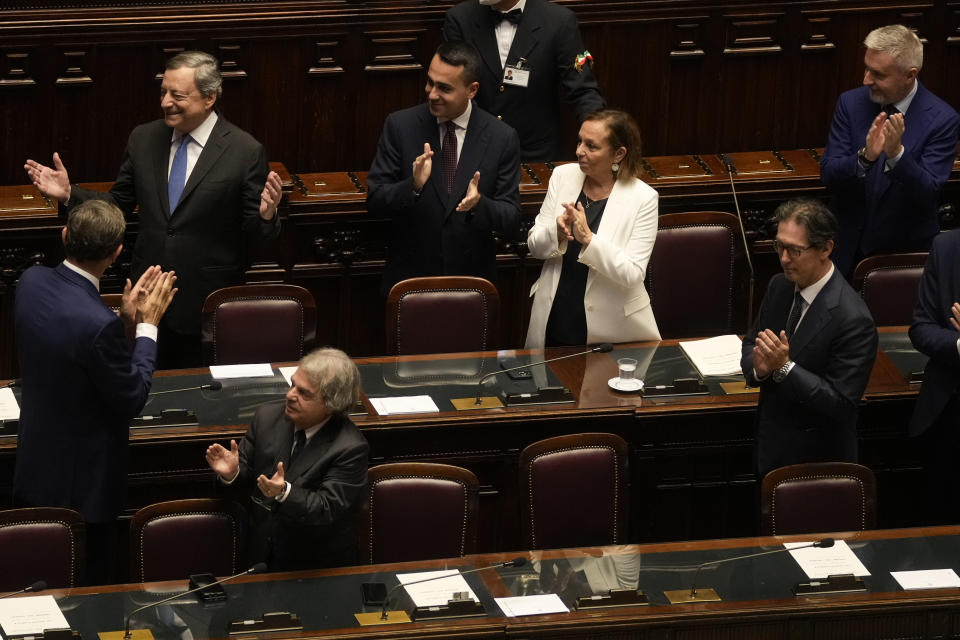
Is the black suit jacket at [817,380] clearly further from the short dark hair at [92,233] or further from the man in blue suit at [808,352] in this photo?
the short dark hair at [92,233]

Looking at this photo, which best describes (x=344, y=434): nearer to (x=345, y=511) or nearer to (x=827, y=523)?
(x=345, y=511)

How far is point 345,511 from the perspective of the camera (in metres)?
5.08

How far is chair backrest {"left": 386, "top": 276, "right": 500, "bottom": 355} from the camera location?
6.36m

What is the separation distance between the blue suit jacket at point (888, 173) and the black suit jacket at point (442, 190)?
1272mm

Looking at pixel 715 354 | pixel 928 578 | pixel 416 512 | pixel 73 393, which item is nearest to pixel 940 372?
pixel 715 354

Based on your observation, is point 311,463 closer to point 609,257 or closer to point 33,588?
point 33,588

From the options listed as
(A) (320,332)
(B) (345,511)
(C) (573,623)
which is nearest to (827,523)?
(C) (573,623)

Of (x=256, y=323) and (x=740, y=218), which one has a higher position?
(x=740, y=218)

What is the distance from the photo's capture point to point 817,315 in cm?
553

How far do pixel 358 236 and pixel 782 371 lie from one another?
2.33 meters

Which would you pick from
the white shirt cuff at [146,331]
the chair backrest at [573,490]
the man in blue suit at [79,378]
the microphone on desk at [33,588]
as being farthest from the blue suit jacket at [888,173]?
the microphone on desk at [33,588]

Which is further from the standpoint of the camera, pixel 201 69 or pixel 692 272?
pixel 692 272

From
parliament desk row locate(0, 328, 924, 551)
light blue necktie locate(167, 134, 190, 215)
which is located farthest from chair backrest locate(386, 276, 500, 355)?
light blue necktie locate(167, 134, 190, 215)

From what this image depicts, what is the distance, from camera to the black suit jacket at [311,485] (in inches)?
199
